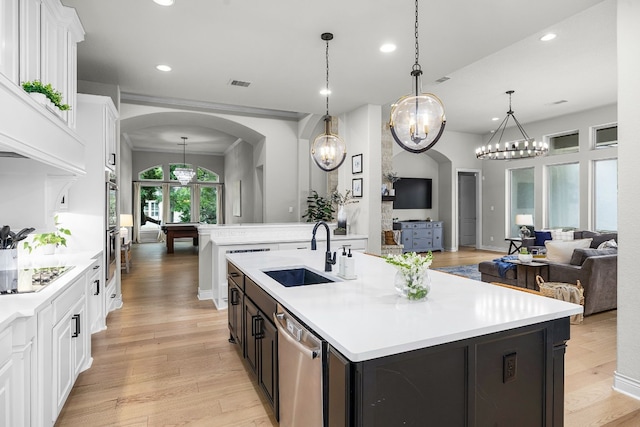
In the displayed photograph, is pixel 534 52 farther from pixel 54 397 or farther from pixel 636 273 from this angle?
pixel 54 397

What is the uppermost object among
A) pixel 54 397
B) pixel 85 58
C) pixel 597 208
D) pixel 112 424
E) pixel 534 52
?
pixel 534 52

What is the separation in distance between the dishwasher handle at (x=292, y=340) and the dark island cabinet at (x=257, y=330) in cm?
12

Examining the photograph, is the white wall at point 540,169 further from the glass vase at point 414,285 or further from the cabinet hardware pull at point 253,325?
the cabinet hardware pull at point 253,325

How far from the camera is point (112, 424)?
2.17m

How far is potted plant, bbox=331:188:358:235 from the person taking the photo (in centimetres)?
568

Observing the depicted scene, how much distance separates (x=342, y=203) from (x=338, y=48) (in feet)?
9.11

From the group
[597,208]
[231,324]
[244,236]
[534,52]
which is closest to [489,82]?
[534,52]

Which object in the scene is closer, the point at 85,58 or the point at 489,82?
the point at 85,58

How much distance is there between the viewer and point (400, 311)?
158 cm

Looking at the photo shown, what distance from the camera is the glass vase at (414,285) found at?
1.73 metres

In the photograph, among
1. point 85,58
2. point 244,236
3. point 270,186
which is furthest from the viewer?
point 270,186

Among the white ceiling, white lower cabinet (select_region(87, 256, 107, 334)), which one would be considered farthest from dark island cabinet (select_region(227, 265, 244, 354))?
the white ceiling

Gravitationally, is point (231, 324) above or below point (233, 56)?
below

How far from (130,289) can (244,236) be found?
2.00m
